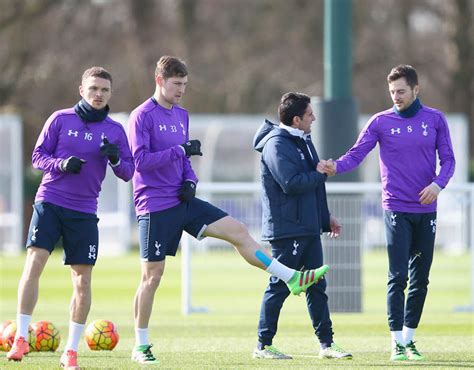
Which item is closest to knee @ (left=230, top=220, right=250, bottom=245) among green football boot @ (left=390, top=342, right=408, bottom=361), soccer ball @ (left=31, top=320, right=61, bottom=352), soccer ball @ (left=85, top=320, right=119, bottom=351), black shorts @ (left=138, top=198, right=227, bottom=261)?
black shorts @ (left=138, top=198, right=227, bottom=261)

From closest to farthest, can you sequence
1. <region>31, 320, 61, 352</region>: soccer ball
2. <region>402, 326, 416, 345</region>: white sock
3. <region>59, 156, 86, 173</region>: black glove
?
<region>59, 156, 86, 173</region>: black glove, <region>402, 326, 416, 345</region>: white sock, <region>31, 320, 61, 352</region>: soccer ball

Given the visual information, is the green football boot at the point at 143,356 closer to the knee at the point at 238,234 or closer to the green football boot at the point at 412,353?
the knee at the point at 238,234

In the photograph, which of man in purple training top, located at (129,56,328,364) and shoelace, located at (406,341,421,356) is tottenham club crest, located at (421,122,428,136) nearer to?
man in purple training top, located at (129,56,328,364)

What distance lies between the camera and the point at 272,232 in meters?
10.5

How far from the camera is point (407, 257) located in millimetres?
10445

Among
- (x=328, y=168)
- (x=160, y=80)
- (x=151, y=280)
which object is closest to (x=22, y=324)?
(x=151, y=280)

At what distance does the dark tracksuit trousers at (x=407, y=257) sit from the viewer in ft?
34.2

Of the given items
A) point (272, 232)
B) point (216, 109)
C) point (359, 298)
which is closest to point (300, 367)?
point (272, 232)

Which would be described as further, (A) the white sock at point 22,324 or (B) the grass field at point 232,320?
(B) the grass field at point 232,320

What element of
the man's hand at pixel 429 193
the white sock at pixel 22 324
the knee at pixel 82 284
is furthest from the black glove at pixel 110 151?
the man's hand at pixel 429 193

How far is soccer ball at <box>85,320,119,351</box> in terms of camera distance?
11469mm

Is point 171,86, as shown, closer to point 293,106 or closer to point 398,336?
point 293,106

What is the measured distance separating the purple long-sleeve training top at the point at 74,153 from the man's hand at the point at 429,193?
2.39m

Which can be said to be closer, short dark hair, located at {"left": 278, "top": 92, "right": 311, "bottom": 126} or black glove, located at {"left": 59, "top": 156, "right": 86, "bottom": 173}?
black glove, located at {"left": 59, "top": 156, "right": 86, "bottom": 173}
